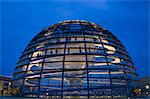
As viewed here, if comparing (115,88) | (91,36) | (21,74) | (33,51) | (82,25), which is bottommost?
(115,88)

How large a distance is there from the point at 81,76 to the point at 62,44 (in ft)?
13.1

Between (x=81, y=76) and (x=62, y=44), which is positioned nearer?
(x=81, y=76)

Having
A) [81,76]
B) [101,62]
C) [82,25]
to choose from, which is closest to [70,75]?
[81,76]

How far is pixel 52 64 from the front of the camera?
22.4 m

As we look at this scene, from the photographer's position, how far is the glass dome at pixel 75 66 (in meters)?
21.3

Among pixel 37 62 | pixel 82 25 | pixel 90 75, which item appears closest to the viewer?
pixel 90 75

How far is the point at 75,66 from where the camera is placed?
73.3ft

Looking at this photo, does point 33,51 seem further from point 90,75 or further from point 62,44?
point 90,75

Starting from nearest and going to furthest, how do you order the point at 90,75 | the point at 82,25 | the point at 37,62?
the point at 90,75
the point at 37,62
the point at 82,25

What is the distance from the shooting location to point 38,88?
2177cm

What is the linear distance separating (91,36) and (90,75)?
472 centimetres

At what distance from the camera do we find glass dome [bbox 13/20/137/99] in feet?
69.9

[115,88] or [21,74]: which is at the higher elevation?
[21,74]

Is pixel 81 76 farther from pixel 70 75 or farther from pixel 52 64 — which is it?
pixel 52 64
